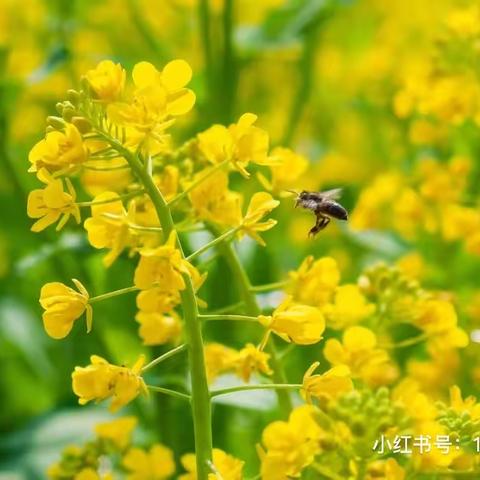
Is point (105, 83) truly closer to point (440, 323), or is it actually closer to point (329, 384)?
point (329, 384)

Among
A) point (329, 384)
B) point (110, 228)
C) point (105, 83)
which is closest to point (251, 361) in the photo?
point (329, 384)

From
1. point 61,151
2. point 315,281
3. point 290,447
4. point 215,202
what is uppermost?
point 61,151

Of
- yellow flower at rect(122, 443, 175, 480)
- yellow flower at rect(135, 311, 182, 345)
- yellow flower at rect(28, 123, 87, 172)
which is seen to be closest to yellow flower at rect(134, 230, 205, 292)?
yellow flower at rect(28, 123, 87, 172)

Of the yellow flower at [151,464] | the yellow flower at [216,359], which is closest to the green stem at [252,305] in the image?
the yellow flower at [216,359]

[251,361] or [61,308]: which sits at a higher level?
[61,308]

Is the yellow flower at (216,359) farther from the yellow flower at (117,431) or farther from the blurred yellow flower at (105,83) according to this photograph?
the blurred yellow flower at (105,83)
